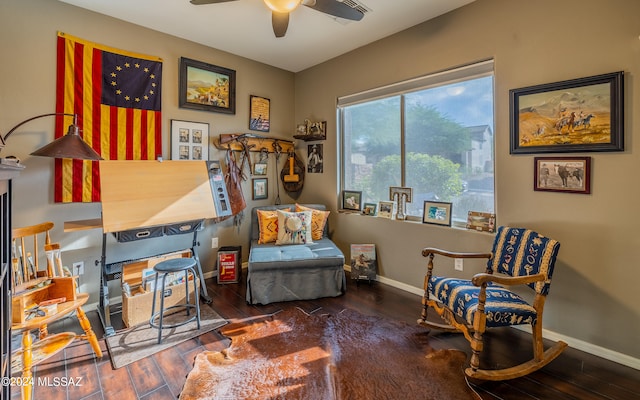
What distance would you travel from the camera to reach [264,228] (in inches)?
140

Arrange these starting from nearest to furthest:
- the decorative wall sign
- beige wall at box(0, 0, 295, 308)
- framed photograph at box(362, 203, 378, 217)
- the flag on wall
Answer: beige wall at box(0, 0, 295, 308)
the flag on wall
framed photograph at box(362, 203, 378, 217)
the decorative wall sign

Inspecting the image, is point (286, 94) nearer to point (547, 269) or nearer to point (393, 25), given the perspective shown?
point (393, 25)

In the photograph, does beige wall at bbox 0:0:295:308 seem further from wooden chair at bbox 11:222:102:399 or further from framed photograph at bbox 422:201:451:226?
framed photograph at bbox 422:201:451:226

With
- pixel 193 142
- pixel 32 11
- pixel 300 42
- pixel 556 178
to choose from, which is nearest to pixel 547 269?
pixel 556 178

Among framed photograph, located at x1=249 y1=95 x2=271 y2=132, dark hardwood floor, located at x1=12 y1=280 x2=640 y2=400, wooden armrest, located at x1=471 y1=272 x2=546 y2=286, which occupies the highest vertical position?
framed photograph, located at x1=249 y1=95 x2=271 y2=132

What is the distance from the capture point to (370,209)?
369 cm

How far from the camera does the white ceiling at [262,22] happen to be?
271 centimetres

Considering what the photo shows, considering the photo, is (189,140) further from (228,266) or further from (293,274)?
(293,274)

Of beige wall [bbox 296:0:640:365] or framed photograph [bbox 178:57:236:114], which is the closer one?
beige wall [bbox 296:0:640:365]

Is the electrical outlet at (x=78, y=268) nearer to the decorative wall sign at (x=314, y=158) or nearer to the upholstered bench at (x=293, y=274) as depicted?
the upholstered bench at (x=293, y=274)

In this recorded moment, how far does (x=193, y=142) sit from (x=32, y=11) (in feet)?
5.37

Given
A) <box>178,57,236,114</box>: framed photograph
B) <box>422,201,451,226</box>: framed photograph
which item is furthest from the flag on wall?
<box>422,201,451,226</box>: framed photograph

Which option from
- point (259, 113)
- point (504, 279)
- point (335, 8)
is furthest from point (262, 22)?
point (504, 279)

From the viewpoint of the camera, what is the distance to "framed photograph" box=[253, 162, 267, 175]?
4066 millimetres
